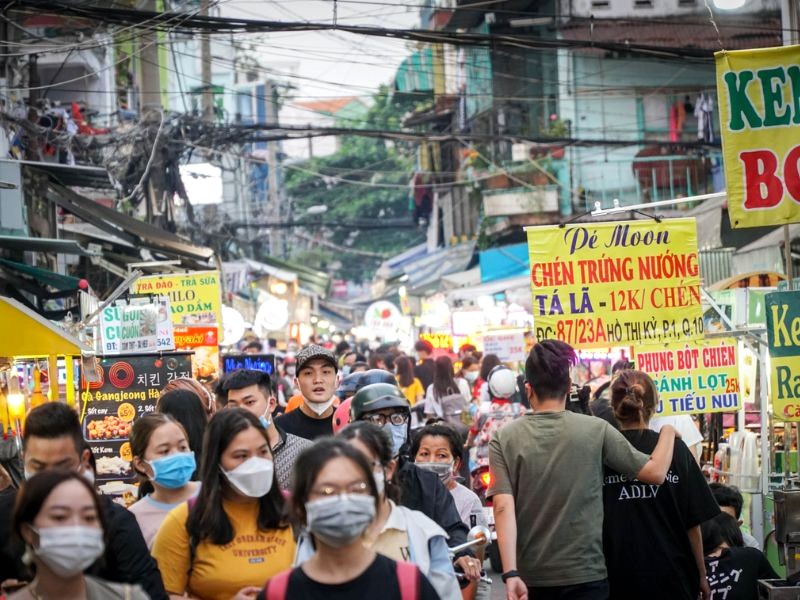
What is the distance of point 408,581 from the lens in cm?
418

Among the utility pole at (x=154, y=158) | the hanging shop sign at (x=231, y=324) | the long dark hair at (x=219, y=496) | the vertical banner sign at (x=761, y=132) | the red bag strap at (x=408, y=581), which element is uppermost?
the utility pole at (x=154, y=158)

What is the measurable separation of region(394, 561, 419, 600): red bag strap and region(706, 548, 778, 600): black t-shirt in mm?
3878

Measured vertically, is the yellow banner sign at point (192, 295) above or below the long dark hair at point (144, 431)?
above

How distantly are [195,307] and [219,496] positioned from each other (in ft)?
42.5

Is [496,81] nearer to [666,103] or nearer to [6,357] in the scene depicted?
[666,103]

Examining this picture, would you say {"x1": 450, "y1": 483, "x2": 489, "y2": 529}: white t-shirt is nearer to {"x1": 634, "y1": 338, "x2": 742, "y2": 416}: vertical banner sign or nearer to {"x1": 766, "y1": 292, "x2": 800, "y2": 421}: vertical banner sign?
{"x1": 766, "y1": 292, "x2": 800, "y2": 421}: vertical banner sign

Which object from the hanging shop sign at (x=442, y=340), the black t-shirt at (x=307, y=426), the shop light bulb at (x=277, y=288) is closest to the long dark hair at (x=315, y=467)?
the black t-shirt at (x=307, y=426)

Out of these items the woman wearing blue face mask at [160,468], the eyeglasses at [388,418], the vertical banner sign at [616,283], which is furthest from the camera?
the vertical banner sign at [616,283]

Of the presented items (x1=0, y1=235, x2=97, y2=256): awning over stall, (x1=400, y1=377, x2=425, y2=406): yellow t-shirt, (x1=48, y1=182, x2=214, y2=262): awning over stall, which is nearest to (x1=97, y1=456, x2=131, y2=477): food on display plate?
(x1=0, y1=235, x2=97, y2=256): awning over stall

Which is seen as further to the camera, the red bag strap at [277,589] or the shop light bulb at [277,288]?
the shop light bulb at [277,288]

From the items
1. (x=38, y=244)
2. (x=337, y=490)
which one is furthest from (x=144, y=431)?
(x=38, y=244)

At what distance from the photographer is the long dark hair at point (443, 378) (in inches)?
622

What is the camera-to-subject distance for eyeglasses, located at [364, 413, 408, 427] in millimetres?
6625

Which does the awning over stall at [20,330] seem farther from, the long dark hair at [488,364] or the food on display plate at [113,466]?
the long dark hair at [488,364]
